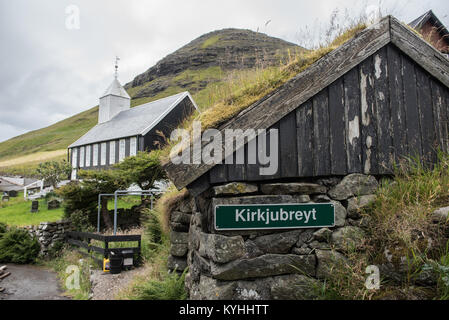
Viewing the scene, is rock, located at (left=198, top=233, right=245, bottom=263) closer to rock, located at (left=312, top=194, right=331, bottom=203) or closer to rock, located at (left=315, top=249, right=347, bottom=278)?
rock, located at (left=315, top=249, right=347, bottom=278)

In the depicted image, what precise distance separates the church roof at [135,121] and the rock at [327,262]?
22.8 meters

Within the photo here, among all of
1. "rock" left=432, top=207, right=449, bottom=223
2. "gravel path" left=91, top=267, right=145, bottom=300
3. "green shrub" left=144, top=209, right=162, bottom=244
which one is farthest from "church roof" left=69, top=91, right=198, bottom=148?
"rock" left=432, top=207, right=449, bottom=223

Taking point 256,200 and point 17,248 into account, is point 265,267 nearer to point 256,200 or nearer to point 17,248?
point 256,200

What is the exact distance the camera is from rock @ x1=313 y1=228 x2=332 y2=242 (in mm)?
3312

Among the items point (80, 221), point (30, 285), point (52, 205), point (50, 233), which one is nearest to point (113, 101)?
point (52, 205)

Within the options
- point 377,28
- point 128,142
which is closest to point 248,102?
point 377,28

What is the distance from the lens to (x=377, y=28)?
3719 millimetres

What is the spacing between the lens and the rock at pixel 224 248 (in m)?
3.07

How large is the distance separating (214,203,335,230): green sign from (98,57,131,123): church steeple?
3614 centimetres

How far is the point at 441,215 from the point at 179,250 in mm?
3492

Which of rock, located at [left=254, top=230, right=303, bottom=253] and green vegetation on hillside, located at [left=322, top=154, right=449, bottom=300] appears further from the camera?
rock, located at [left=254, top=230, right=303, bottom=253]

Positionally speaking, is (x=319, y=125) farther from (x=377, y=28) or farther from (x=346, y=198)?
(x=377, y=28)

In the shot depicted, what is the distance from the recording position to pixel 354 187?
3.54m
